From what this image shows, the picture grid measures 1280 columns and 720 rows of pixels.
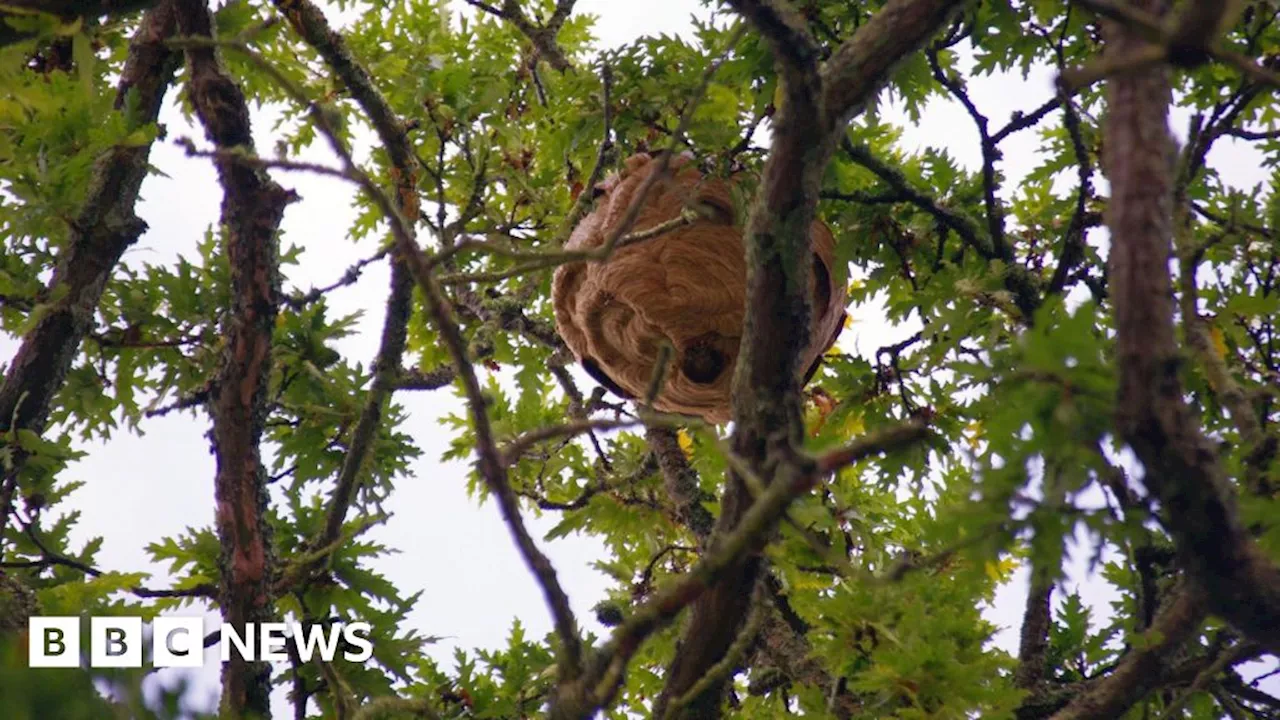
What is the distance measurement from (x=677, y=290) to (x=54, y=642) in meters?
1.61

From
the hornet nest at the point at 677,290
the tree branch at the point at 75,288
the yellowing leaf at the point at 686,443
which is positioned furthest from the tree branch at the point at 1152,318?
the yellowing leaf at the point at 686,443

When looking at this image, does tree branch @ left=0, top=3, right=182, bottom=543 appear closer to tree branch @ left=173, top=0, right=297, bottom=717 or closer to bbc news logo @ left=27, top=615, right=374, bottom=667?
tree branch @ left=173, top=0, right=297, bottom=717

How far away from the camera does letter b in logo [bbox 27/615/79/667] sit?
3.05 feet

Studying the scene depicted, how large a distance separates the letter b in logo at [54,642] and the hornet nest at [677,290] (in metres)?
1.32

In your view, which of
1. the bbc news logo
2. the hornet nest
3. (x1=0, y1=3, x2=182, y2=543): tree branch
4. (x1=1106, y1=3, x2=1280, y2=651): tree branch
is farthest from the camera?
the hornet nest

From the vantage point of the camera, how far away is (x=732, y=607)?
1575 millimetres

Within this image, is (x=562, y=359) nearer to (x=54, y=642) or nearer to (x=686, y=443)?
(x=686, y=443)

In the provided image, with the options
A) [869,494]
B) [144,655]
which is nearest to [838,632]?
[144,655]

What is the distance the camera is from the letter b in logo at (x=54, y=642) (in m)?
0.93

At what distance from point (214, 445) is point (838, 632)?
3.92ft

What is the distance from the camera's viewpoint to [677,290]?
8.46ft

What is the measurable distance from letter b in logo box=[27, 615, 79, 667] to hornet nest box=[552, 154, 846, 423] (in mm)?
1320

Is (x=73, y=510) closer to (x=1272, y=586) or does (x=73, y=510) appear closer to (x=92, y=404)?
(x=92, y=404)

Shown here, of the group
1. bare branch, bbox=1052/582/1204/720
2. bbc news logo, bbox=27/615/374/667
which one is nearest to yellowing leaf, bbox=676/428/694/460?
bbc news logo, bbox=27/615/374/667
